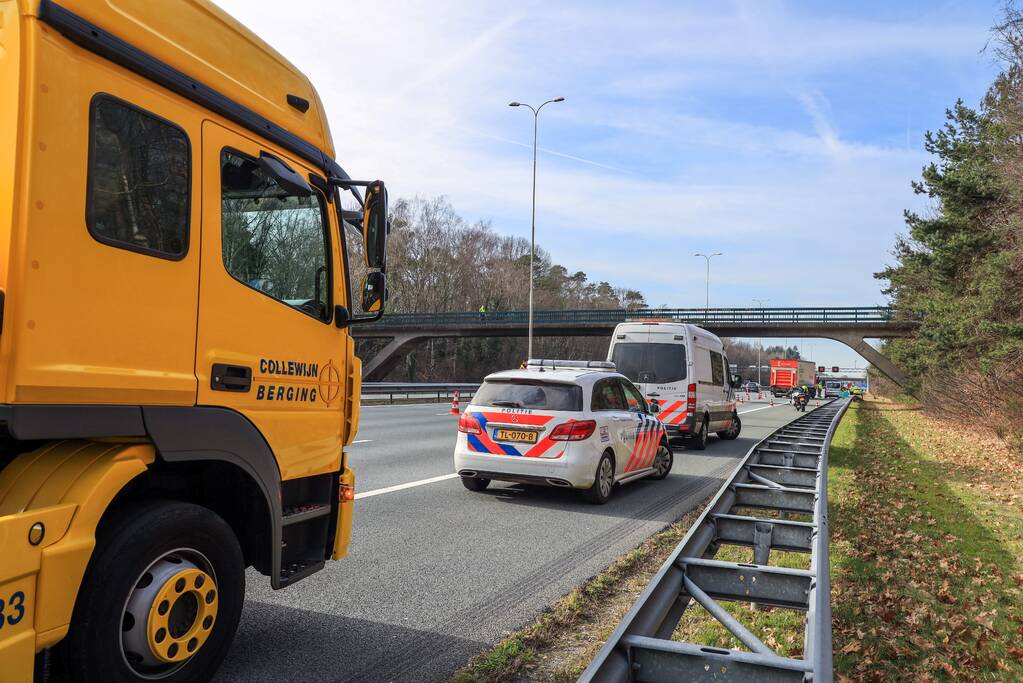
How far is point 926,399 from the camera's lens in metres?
34.3

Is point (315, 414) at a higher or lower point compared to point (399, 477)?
higher

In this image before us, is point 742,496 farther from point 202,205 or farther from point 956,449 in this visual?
point 956,449

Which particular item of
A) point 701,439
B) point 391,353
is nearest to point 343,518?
point 701,439

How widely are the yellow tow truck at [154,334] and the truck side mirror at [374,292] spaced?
6.5 inches

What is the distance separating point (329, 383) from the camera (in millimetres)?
4469

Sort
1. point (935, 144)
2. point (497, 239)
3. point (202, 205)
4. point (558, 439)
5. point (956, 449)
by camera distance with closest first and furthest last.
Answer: point (202, 205)
point (558, 439)
point (956, 449)
point (935, 144)
point (497, 239)

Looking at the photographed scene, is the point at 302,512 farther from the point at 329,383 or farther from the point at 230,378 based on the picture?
the point at 230,378

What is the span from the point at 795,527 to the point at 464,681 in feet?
7.31

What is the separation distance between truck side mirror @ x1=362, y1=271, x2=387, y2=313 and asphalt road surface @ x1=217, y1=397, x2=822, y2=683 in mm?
1922

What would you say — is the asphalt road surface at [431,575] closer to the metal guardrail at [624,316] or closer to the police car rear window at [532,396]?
the police car rear window at [532,396]

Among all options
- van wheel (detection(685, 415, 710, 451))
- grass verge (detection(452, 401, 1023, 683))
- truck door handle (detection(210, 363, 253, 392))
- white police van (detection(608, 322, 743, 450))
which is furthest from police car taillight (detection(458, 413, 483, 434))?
van wheel (detection(685, 415, 710, 451))

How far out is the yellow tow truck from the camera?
277 centimetres

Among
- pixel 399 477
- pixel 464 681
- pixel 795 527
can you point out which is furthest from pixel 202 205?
pixel 399 477

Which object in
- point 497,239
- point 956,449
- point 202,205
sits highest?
point 497,239
